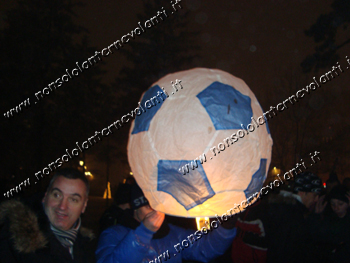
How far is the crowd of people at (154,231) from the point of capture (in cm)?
190

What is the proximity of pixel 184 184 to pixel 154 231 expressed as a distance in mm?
716

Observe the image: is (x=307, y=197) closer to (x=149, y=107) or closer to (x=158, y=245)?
(x=158, y=245)

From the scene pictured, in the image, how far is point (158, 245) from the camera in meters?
2.54

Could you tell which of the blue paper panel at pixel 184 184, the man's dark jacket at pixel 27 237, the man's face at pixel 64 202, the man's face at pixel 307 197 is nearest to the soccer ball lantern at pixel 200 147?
the blue paper panel at pixel 184 184

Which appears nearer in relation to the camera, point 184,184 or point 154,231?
point 184,184

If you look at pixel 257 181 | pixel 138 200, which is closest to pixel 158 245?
pixel 138 200

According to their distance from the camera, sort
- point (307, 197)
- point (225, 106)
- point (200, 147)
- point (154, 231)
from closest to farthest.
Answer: point (200, 147) < point (225, 106) < point (154, 231) < point (307, 197)

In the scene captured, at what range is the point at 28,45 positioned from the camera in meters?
12.1

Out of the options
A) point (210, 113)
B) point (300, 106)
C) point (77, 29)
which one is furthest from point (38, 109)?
point (300, 106)

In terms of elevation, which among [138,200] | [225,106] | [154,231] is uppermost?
[225,106]

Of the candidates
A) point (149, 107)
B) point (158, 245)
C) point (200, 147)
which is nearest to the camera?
point (200, 147)

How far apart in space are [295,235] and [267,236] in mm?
358

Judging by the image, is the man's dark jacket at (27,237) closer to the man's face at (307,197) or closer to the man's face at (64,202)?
the man's face at (64,202)

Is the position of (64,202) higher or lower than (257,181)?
higher
